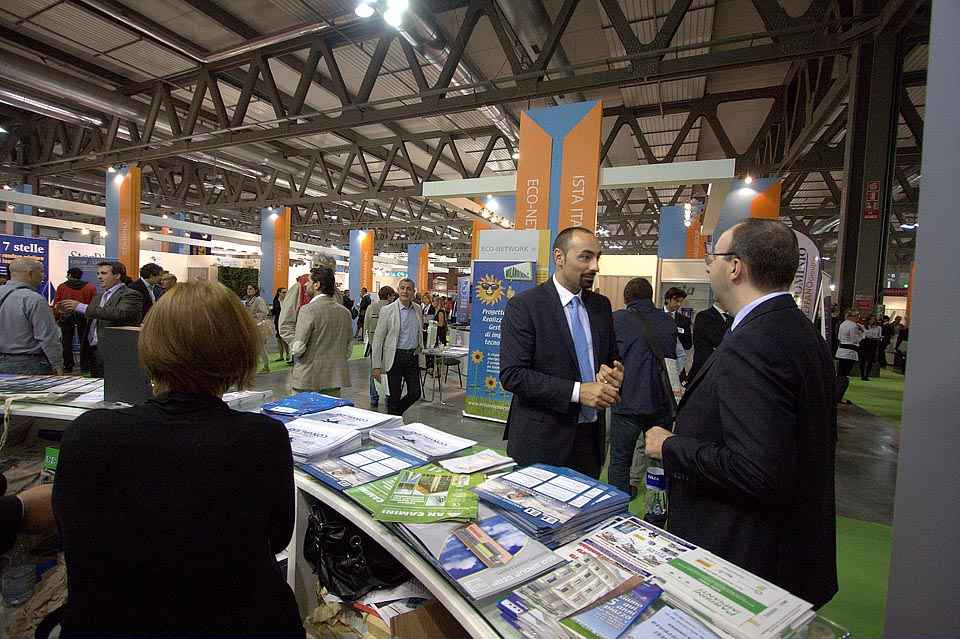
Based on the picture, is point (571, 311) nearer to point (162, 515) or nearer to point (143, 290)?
point (162, 515)

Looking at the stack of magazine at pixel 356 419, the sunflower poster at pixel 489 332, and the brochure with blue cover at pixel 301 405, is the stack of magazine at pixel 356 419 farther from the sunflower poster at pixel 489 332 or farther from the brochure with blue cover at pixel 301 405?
the sunflower poster at pixel 489 332

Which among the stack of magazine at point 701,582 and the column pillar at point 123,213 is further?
the column pillar at point 123,213

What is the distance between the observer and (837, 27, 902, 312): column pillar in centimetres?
469

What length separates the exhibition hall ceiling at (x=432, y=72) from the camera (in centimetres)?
483

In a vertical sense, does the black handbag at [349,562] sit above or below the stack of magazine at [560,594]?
below

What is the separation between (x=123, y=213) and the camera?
10070 mm

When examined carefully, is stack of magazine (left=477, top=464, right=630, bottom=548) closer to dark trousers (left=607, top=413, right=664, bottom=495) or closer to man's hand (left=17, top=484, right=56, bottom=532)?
man's hand (left=17, top=484, right=56, bottom=532)

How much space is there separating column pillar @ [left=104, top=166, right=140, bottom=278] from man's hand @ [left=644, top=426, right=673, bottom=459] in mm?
11841

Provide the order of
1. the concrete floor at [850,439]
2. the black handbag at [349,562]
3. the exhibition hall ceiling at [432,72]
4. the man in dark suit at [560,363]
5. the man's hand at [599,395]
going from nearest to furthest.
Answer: the black handbag at [349,562] < the man's hand at [599,395] < the man in dark suit at [560,363] < the concrete floor at [850,439] < the exhibition hall ceiling at [432,72]

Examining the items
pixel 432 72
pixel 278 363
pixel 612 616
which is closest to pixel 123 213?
pixel 278 363

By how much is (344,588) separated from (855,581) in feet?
9.54

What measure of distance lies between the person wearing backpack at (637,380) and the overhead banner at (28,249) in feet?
36.5

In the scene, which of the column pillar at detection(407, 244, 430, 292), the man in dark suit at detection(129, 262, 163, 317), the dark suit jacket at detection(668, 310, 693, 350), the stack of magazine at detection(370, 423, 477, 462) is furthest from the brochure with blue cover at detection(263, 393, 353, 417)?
the column pillar at detection(407, 244, 430, 292)

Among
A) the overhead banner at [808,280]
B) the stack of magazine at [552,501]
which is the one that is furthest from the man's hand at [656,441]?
the overhead banner at [808,280]
